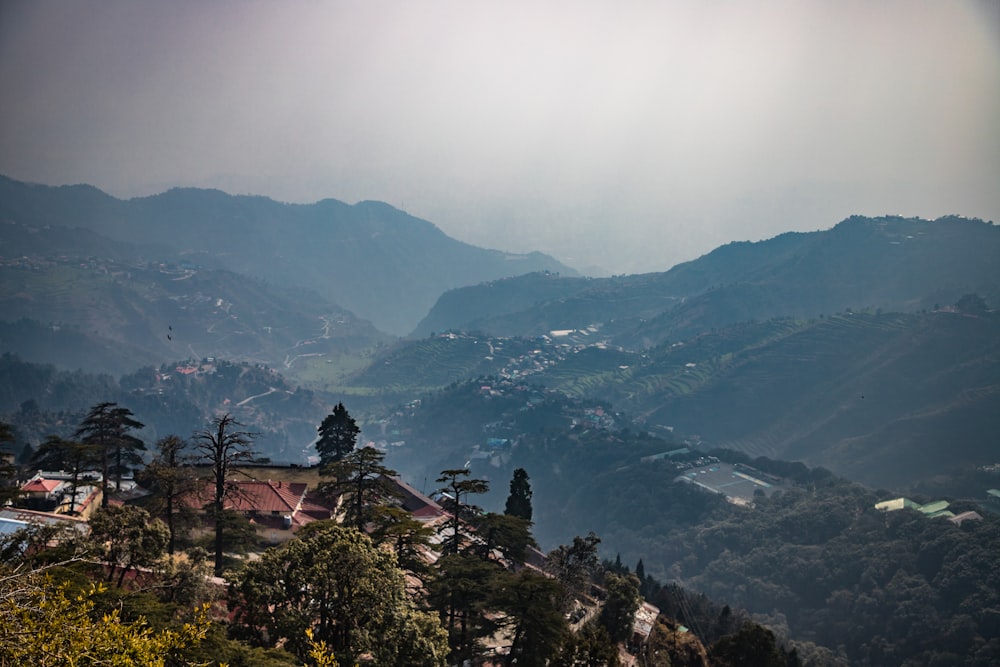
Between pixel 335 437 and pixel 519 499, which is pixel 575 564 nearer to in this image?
pixel 519 499

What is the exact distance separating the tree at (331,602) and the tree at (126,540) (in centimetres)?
339

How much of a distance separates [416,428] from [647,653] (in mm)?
166628

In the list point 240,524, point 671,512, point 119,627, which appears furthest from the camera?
point 671,512

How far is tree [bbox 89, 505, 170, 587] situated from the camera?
639 inches

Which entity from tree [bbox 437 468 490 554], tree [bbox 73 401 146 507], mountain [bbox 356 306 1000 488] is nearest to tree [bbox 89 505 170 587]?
tree [bbox 437 468 490 554]

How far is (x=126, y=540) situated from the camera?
16.4m

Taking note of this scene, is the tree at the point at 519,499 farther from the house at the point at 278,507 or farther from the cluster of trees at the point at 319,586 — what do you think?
the cluster of trees at the point at 319,586

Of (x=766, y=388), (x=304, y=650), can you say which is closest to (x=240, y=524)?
(x=304, y=650)

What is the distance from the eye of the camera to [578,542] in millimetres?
25828

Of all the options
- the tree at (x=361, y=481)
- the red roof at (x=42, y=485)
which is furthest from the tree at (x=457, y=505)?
the red roof at (x=42, y=485)

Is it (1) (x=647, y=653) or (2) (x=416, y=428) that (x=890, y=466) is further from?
(1) (x=647, y=653)

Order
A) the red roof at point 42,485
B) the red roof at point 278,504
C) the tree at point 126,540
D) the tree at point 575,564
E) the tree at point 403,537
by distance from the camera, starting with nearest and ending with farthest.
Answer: the tree at point 126,540 < the tree at point 403,537 < the tree at point 575,564 < the red roof at point 278,504 < the red roof at point 42,485

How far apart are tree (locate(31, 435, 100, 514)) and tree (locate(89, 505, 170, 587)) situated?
33.7 ft

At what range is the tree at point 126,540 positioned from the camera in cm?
1623
